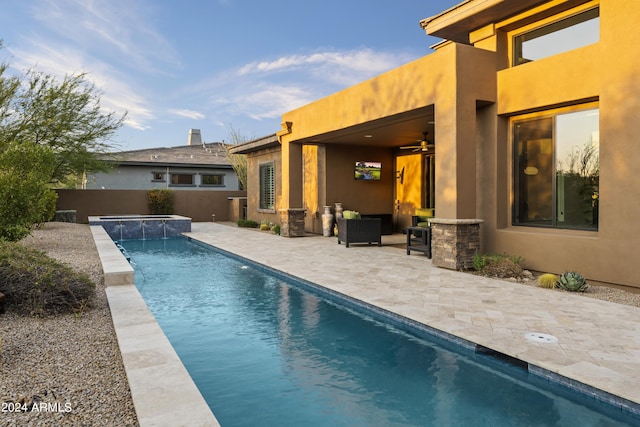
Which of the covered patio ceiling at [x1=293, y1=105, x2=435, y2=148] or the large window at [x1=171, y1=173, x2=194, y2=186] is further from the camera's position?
the large window at [x1=171, y1=173, x2=194, y2=186]

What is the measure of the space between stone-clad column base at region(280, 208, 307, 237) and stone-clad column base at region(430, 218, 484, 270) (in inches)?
263

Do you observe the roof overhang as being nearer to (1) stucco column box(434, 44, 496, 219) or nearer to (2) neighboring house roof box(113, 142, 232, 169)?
(1) stucco column box(434, 44, 496, 219)

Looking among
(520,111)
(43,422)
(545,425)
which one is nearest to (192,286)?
(43,422)

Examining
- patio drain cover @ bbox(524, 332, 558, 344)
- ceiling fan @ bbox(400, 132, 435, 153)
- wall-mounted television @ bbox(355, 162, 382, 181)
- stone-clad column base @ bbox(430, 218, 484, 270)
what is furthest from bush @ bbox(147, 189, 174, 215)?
patio drain cover @ bbox(524, 332, 558, 344)

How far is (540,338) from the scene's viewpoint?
14.2 ft

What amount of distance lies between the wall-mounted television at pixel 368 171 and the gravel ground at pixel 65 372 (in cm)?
1088

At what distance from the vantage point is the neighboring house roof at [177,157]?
2553 centimetres

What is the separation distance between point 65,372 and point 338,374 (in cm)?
222

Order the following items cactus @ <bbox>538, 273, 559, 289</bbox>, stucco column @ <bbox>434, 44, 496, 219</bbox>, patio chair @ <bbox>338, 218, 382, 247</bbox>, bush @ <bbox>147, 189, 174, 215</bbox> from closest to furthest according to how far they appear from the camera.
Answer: cactus @ <bbox>538, 273, 559, 289</bbox> → stucco column @ <bbox>434, 44, 496, 219</bbox> → patio chair @ <bbox>338, 218, 382, 247</bbox> → bush @ <bbox>147, 189, 174, 215</bbox>

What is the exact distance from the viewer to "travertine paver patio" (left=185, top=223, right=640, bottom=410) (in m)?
3.69

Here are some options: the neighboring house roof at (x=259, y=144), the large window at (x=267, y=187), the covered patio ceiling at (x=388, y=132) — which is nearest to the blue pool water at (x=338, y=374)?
the covered patio ceiling at (x=388, y=132)

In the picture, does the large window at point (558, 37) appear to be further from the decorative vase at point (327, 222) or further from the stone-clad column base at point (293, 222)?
the stone-clad column base at point (293, 222)

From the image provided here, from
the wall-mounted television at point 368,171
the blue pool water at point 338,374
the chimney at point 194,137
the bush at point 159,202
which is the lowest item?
the blue pool water at point 338,374

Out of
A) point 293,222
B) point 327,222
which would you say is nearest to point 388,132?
point 327,222
